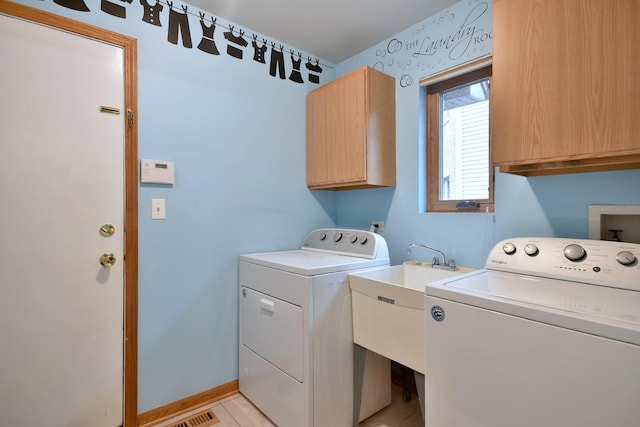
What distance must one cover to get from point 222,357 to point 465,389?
5.06 ft

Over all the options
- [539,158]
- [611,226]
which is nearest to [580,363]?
[539,158]

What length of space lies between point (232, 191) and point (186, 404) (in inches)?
52.6

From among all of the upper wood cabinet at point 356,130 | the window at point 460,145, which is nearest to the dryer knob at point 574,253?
the window at point 460,145

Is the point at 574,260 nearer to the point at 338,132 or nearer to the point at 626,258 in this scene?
the point at 626,258

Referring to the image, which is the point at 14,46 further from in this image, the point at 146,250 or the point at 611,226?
the point at 611,226

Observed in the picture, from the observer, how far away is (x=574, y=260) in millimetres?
1229

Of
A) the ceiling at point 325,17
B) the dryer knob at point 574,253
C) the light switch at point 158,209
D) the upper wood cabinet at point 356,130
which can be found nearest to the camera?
the dryer knob at point 574,253

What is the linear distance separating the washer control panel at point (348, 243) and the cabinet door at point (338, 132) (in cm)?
36

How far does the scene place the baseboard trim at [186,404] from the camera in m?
1.75

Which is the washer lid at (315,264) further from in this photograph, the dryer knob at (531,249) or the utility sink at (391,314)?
the dryer knob at (531,249)

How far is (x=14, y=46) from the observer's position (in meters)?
1.41

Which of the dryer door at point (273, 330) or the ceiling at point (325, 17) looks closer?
the dryer door at point (273, 330)

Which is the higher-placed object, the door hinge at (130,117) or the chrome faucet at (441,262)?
the door hinge at (130,117)

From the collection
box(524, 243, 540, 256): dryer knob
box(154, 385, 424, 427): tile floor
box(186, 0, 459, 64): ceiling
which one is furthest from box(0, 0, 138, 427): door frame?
box(524, 243, 540, 256): dryer knob
